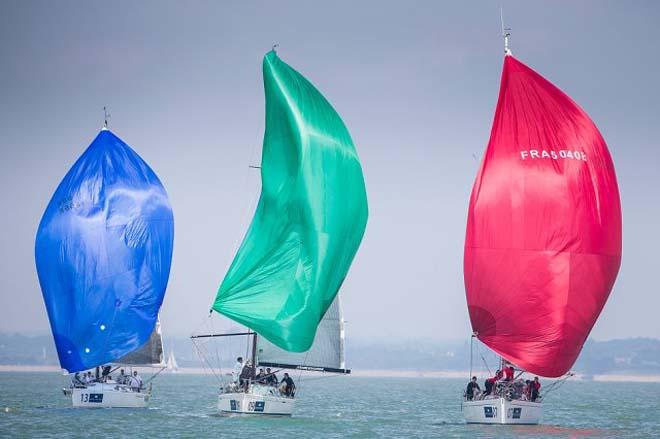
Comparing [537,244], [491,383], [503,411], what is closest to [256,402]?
[491,383]

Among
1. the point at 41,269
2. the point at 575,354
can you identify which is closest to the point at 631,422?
the point at 575,354

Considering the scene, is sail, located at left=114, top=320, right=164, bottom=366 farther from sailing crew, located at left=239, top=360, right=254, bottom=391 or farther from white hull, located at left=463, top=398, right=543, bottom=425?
white hull, located at left=463, top=398, right=543, bottom=425

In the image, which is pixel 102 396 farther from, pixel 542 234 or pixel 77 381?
pixel 542 234

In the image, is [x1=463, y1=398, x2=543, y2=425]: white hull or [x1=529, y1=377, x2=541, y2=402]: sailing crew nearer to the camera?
[x1=463, y1=398, x2=543, y2=425]: white hull

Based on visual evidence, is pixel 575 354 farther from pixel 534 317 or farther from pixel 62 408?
pixel 62 408

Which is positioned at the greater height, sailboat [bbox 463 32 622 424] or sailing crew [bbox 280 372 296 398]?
sailboat [bbox 463 32 622 424]

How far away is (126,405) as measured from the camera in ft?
176

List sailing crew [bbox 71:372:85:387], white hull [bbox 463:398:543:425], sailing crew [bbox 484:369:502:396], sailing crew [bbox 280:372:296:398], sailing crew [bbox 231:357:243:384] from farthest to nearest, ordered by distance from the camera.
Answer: sailing crew [bbox 71:372:85:387] → sailing crew [bbox 231:357:243:384] → sailing crew [bbox 280:372:296:398] → sailing crew [bbox 484:369:502:396] → white hull [bbox 463:398:543:425]

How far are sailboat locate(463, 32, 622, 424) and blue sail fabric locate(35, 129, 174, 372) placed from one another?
15609 mm

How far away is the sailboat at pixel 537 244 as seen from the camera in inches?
1807

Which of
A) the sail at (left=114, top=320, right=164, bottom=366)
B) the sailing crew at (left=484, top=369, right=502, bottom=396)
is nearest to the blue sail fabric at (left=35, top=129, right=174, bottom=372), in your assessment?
the sail at (left=114, top=320, right=164, bottom=366)

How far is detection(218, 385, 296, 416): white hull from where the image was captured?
A: 1857 inches

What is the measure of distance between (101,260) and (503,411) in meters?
19.6

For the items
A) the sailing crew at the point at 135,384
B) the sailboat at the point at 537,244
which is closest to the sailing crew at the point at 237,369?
the sailing crew at the point at 135,384
